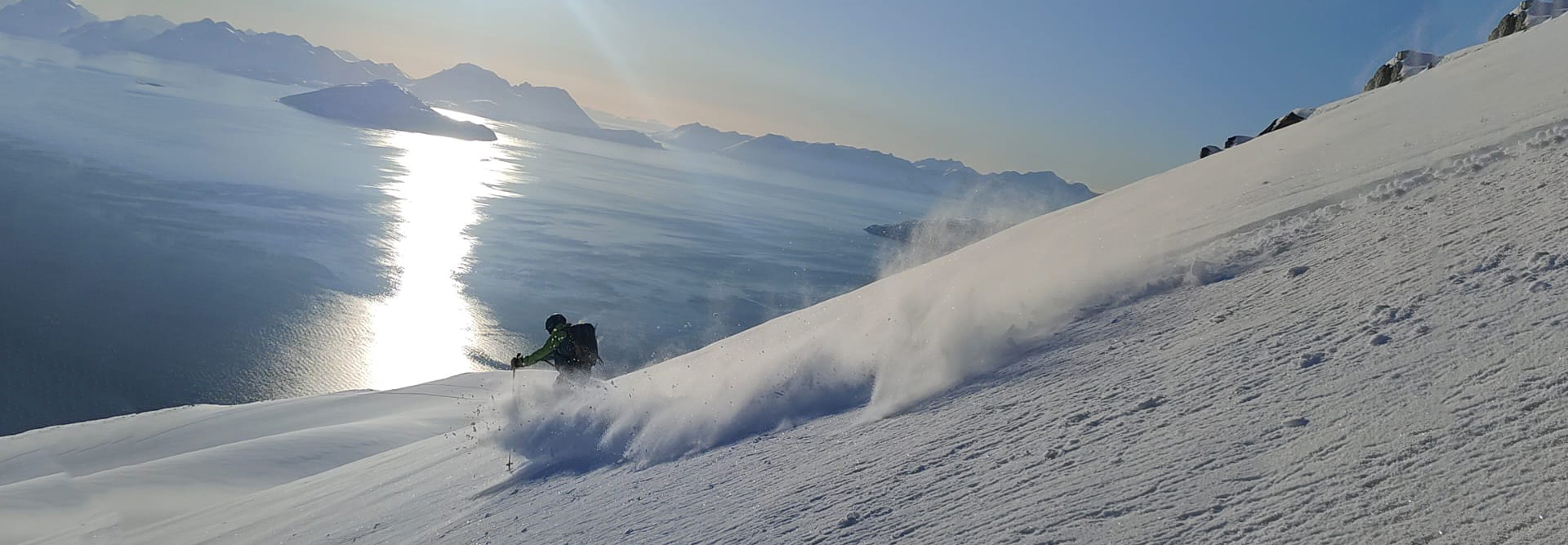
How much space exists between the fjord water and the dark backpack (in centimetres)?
2668

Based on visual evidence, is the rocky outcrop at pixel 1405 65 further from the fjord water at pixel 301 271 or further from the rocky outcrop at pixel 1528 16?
the fjord water at pixel 301 271

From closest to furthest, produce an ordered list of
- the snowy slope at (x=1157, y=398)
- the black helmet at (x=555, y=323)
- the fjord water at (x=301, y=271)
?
the snowy slope at (x=1157, y=398) → the black helmet at (x=555, y=323) → the fjord water at (x=301, y=271)

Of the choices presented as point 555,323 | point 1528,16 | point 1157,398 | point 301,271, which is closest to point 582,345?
point 555,323

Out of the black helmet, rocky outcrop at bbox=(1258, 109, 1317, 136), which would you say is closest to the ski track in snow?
the black helmet

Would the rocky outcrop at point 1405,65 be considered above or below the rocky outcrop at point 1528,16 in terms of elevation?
below

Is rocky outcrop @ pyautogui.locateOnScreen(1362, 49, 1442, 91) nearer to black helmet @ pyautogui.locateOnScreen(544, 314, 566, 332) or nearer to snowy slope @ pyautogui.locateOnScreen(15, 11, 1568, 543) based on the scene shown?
snowy slope @ pyautogui.locateOnScreen(15, 11, 1568, 543)

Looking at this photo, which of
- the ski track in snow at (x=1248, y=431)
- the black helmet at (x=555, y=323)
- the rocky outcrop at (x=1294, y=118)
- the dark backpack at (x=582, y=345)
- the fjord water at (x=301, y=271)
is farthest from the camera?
the fjord water at (x=301, y=271)

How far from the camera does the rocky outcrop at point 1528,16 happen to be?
16688 millimetres

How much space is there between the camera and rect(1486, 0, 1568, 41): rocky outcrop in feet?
54.7

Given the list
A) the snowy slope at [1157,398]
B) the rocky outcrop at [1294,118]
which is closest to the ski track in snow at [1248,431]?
the snowy slope at [1157,398]

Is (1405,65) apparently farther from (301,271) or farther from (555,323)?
(301,271)

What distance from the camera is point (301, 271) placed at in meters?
47.6

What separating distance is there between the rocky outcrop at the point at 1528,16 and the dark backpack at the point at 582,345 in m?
17.4

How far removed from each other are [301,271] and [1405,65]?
4992 centimetres
